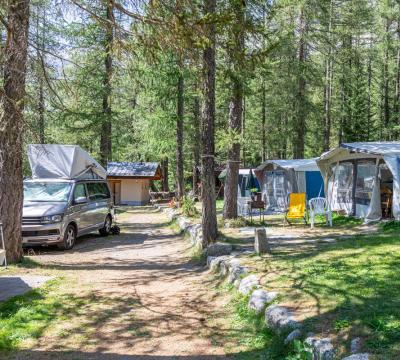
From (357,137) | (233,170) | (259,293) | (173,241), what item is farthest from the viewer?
(357,137)

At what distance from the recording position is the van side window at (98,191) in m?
12.4

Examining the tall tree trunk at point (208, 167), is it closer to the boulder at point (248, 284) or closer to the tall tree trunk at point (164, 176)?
the boulder at point (248, 284)

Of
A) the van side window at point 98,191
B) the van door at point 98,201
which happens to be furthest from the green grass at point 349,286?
the van side window at point 98,191

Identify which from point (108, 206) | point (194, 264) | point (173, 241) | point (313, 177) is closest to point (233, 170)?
point (173, 241)

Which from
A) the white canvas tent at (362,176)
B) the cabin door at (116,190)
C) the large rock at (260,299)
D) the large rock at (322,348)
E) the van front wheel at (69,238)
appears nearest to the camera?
the large rock at (322,348)

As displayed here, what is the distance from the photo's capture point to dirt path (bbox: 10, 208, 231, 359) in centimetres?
430

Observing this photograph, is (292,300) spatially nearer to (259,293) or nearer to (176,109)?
(259,293)

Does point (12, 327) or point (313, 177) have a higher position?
point (313, 177)

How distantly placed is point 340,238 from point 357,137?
2478 cm

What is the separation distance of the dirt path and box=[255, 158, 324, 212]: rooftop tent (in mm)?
9887

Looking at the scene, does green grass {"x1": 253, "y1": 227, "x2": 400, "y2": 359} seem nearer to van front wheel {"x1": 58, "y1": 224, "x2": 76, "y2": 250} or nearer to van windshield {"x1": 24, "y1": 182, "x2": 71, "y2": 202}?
van front wheel {"x1": 58, "y1": 224, "x2": 76, "y2": 250}

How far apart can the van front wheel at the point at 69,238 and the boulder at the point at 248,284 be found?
5758 millimetres

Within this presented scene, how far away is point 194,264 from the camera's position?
336 inches

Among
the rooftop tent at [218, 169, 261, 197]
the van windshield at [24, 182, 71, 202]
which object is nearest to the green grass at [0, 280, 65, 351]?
the van windshield at [24, 182, 71, 202]
